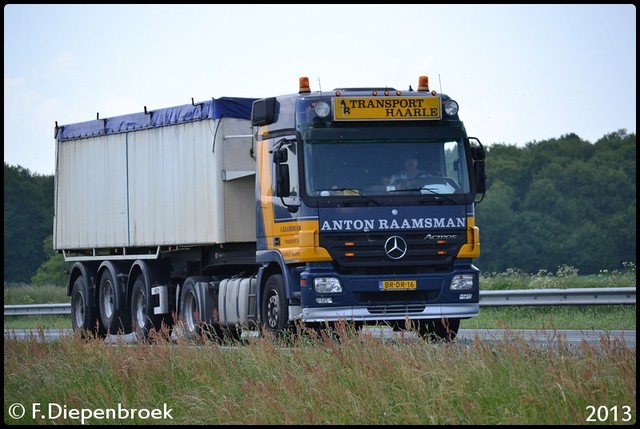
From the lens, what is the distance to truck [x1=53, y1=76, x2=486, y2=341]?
17484 mm

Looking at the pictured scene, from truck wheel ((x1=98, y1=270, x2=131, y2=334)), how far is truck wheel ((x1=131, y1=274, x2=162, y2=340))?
0.74 ft

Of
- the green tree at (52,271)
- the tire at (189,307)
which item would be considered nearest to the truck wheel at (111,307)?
the tire at (189,307)

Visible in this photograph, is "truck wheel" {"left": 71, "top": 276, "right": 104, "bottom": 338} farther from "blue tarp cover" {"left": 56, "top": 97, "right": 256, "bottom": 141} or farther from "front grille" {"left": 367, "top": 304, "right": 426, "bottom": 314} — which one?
"front grille" {"left": 367, "top": 304, "right": 426, "bottom": 314}

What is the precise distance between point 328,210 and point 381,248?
858mm

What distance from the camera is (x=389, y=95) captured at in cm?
1786

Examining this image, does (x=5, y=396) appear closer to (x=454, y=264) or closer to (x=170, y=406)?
(x=170, y=406)

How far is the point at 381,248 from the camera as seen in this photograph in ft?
57.5

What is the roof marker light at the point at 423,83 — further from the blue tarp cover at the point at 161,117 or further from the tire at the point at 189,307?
the tire at the point at 189,307

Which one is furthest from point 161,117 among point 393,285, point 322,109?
point 393,285

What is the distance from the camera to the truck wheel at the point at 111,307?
2378 centimetres

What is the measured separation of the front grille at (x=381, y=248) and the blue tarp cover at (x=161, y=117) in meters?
3.83

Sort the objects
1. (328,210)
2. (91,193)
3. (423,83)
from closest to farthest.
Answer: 1. (328,210)
2. (423,83)
3. (91,193)

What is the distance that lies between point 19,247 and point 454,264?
7169cm

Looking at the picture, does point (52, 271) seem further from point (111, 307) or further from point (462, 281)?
point (462, 281)
